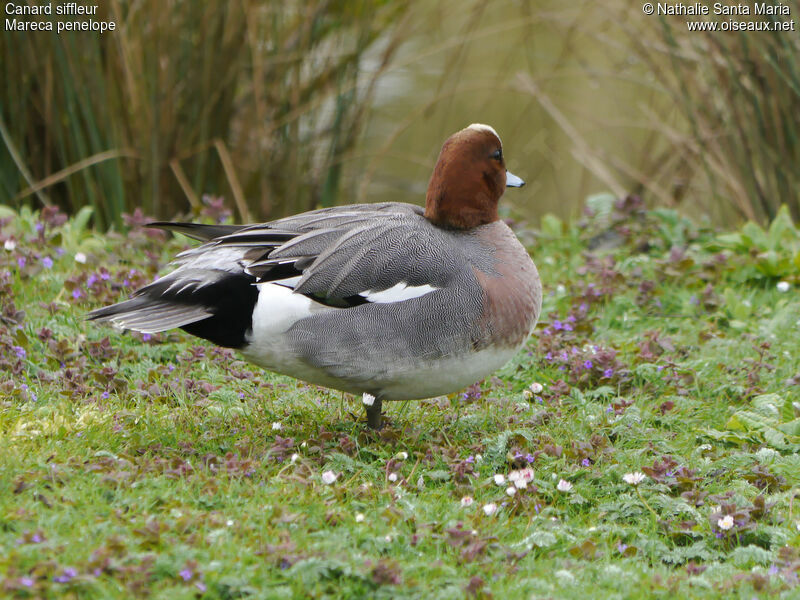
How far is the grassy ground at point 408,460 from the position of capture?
250 cm

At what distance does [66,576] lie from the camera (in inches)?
89.8

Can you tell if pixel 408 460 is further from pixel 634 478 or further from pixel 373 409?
pixel 634 478

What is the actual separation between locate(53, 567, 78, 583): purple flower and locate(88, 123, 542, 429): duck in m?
1.01

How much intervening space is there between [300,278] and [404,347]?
1.36 feet

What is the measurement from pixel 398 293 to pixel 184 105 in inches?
133

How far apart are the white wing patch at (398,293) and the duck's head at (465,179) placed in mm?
462

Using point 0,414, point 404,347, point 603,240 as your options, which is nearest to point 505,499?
point 404,347

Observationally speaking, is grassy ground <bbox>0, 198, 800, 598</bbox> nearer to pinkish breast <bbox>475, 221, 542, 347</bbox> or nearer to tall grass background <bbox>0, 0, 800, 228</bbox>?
pinkish breast <bbox>475, 221, 542, 347</bbox>

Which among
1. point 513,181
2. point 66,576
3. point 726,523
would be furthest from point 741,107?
point 66,576

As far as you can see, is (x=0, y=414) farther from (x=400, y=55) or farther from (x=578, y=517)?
(x=400, y=55)

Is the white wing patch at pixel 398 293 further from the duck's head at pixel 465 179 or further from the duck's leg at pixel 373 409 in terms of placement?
the duck's head at pixel 465 179

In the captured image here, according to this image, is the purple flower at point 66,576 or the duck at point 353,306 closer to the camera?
the purple flower at point 66,576

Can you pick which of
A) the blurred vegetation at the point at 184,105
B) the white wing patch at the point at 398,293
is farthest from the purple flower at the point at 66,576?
the blurred vegetation at the point at 184,105

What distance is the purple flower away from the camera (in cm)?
227
